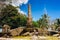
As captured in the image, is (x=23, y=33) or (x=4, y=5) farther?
(x=4, y=5)

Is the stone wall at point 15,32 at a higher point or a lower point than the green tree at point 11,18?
lower

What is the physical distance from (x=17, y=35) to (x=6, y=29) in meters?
1.51

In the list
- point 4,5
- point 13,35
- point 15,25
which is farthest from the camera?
point 4,5

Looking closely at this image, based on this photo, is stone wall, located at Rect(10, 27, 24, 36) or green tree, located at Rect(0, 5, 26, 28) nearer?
stone wall, located at Rect(10, 27, 24, 36)

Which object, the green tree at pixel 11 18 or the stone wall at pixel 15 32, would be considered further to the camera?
the green tree at pixel 11 18

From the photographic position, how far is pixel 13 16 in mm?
27922

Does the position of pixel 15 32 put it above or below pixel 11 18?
below

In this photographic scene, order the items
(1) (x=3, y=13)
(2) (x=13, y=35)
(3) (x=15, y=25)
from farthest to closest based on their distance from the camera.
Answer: (1) (x=3, y=13)
(3) (x=15, y=25)
(2) (x=13, y=35)

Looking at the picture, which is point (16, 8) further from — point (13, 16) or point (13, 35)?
point (13, 35)

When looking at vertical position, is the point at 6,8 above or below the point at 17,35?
above

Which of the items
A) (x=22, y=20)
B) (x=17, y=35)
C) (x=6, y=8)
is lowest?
(x=17, y=35)

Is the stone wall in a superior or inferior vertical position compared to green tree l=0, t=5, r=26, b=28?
inferior

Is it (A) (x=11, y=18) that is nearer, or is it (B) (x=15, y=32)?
(B) (x=15, y=32)

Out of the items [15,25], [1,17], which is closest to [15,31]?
[15,25]
